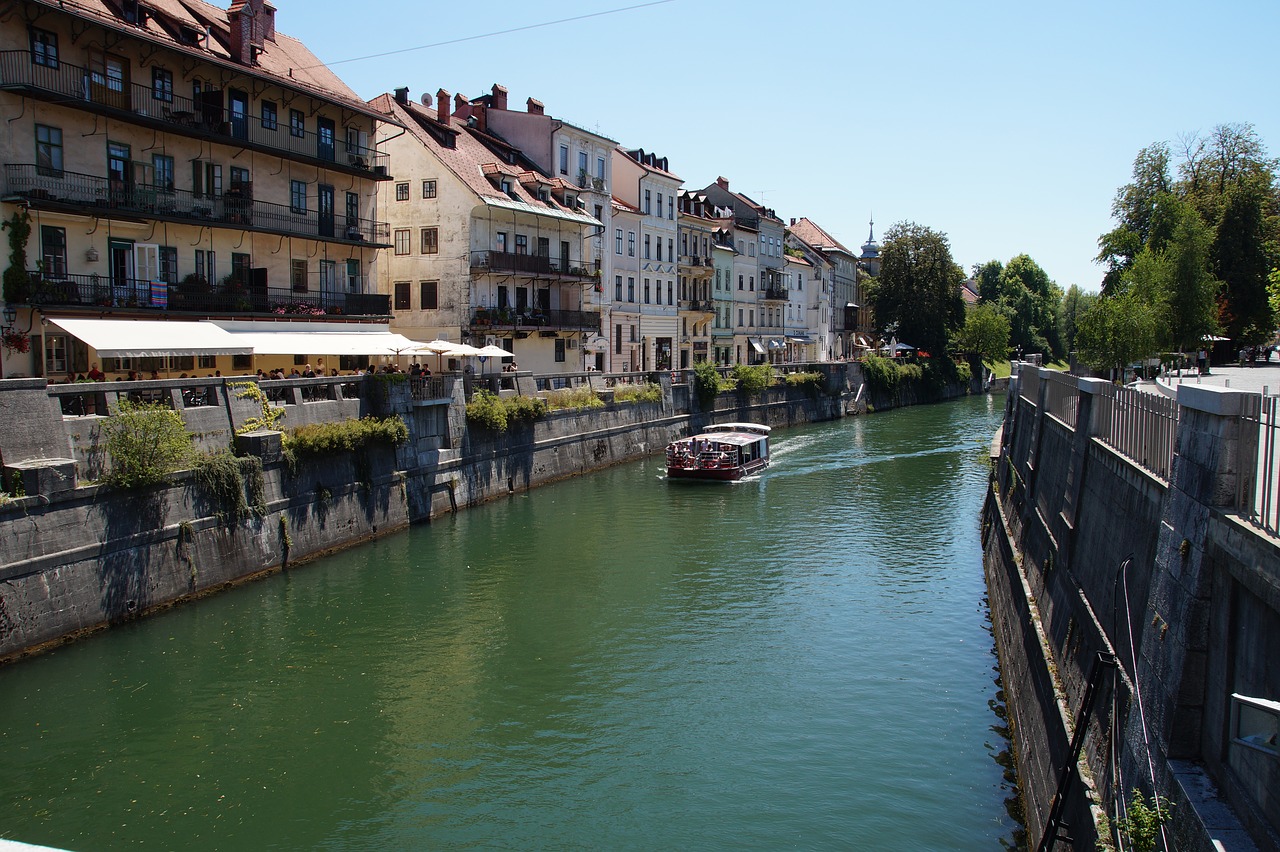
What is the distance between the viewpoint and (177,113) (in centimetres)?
3103

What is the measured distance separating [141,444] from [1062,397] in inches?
751

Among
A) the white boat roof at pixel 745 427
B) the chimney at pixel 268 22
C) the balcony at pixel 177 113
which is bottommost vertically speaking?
the white boat roof at pixel 745 427

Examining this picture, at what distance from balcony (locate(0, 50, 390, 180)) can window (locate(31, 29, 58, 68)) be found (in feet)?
0.53

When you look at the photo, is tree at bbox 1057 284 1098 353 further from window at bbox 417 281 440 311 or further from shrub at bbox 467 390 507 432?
shrub at bbox 467 390 507 432

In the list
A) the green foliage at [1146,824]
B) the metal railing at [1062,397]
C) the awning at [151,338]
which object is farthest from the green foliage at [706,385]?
the green foliage at [1146,824]

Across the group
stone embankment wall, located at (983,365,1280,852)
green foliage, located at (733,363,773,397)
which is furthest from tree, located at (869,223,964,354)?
stone embankment wall, located at (983,365,1280,852)

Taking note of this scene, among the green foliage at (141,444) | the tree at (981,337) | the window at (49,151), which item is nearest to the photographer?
the green foliage at (141,444)

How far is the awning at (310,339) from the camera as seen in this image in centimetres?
2858

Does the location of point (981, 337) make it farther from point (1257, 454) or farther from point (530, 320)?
point (1257, 454)

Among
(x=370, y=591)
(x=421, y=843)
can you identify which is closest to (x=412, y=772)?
(x=421, y=843)

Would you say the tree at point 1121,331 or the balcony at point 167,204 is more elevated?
the balcony at point 167,204

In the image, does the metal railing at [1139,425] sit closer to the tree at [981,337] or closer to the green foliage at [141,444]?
the green foliage at [141,444]

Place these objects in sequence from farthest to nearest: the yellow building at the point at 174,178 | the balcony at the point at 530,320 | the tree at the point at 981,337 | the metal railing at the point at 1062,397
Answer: the tree at the point at 981,337 < the balcony at the point at 530,320 < the yellow building at the point at 174,178 < the metal railing at the point at 1062,397

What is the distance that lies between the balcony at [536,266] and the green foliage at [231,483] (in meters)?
22.7
